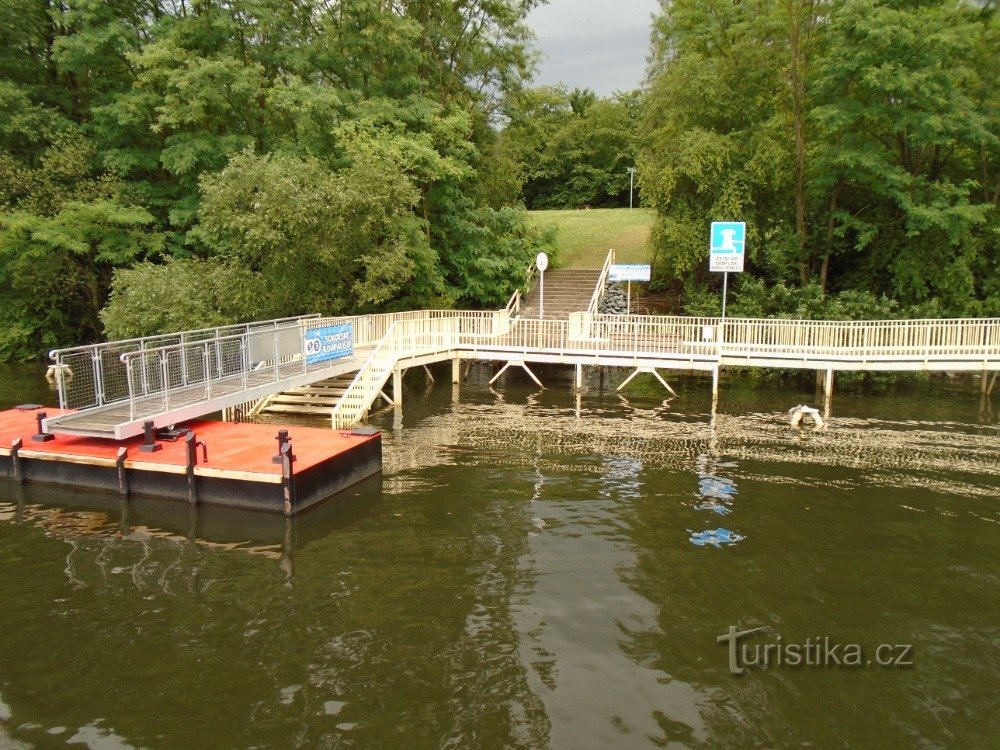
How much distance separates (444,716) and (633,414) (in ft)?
46.7

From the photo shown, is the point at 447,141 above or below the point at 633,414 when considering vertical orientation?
above

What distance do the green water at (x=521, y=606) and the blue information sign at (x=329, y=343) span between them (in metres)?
4.04

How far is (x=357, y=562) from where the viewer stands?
1061cm

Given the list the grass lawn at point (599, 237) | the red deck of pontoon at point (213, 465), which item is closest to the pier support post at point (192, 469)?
the red deck of pontoon at point (213, 465)

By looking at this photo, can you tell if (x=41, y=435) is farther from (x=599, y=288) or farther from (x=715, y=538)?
(x=599, y=288)

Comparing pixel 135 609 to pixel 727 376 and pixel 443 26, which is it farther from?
pixel 443 26

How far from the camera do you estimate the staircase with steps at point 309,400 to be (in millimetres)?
19109

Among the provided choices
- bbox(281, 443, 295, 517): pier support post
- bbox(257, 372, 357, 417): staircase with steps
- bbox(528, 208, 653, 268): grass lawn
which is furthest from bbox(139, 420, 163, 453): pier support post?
bbox(528, 208, 653, 268): grass lawn

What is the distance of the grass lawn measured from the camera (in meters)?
34.0

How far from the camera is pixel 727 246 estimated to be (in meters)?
24.0

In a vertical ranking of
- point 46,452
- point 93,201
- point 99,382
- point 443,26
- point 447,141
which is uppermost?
point 443,26

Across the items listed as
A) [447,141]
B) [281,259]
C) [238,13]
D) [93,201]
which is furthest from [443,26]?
[93,201]

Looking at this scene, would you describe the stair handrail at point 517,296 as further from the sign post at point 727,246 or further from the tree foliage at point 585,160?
the tree foliage at point 585,160

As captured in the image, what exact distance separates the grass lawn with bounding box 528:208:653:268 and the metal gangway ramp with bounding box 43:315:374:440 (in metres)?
17.9
